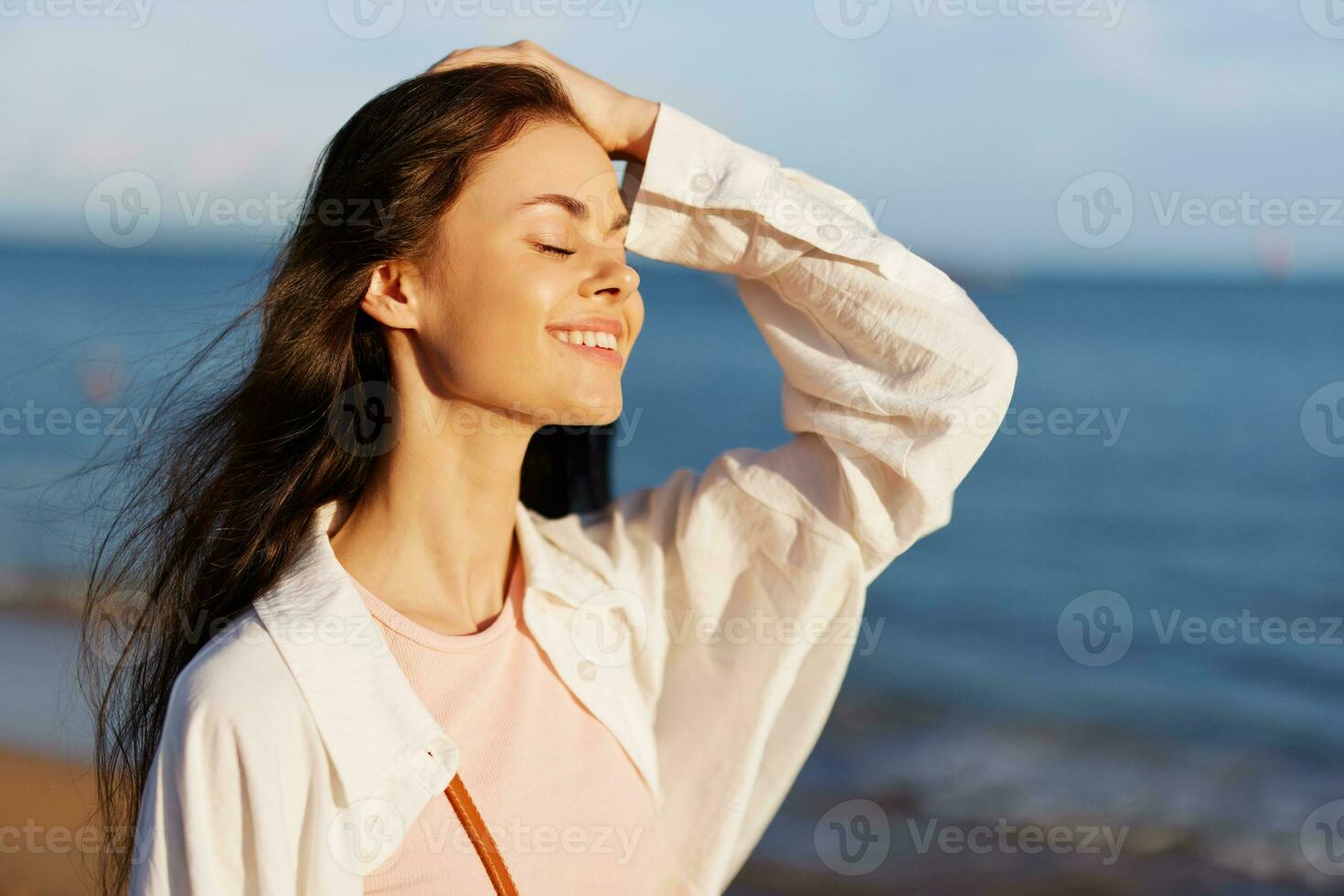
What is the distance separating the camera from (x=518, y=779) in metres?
2.19

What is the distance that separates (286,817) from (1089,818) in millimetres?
4964

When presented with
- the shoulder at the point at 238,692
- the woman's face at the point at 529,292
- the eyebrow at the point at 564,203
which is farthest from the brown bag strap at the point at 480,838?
the eyebrow at the point at 564,203

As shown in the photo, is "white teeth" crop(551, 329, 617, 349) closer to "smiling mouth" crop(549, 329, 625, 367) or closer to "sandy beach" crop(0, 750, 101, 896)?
"smiling mouth" crop(549, 329, 625, 367)

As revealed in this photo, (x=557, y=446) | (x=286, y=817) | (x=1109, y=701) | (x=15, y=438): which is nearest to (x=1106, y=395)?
(x=1109, y=701)

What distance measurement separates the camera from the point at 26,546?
8750 mm

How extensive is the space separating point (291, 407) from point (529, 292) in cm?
52

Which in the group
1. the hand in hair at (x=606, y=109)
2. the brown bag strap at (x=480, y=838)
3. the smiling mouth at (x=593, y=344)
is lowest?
the brown bag strap at (x=480, y=838)

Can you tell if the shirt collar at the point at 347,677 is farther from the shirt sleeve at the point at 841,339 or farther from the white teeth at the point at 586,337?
the shirt sleeve at the point at 841,339

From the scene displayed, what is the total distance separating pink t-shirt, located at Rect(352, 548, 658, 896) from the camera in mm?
2035

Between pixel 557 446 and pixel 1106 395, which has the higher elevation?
pixel 557 446

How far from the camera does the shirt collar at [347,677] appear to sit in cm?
191

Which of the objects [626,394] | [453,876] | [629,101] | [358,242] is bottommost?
[626,394]

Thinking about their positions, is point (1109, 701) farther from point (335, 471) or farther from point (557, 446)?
point (335, 471)

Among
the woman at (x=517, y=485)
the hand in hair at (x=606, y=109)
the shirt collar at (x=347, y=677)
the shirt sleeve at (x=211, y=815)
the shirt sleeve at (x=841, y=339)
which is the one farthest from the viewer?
the hand in hair at (x=606, y=109)
